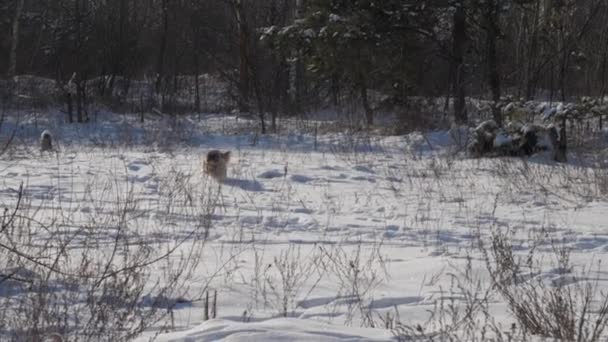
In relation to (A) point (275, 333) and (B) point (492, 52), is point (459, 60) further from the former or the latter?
(A) point (275, 333)

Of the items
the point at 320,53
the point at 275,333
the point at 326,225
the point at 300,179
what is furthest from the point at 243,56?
the point at 275,333

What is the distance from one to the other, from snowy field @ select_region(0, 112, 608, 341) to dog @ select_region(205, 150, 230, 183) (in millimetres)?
121

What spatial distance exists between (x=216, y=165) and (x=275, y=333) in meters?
5.45

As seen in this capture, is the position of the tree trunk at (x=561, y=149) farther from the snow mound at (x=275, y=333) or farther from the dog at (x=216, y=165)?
the snow mound at (x=275, y=333)

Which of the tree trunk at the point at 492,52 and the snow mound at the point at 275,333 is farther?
the tree trunk at the point at 492,52

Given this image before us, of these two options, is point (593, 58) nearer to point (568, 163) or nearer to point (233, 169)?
point (568, 163)

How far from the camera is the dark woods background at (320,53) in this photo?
14078 millimetres

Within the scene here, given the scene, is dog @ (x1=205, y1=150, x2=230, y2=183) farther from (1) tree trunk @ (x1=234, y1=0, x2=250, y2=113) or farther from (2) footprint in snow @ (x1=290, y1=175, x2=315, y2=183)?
(1) tree trunk @ (x1=234, y1=0, x2=250, y2=113)

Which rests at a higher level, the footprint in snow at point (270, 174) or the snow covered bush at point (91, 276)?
the footprint in snow at point (270, 174)

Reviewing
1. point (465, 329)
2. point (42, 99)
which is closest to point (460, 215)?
point (465, 329)

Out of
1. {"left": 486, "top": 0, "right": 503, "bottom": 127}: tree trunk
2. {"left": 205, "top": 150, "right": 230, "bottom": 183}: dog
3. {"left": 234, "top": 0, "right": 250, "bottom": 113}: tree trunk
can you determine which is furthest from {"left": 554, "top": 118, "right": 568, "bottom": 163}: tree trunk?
{"left": 234, "top": 0, "right": 250, "bottom": 113}: tree trunk

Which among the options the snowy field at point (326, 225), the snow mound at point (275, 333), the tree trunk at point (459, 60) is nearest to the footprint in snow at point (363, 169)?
the snowy field at point (326, 225)

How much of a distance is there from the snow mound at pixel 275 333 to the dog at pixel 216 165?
511 cm

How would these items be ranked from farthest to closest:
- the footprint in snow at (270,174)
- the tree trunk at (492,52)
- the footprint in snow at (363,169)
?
the tree trunk at (492,52) < the footprint in snow at (363,169) < the footprint in snow at (270,174)
